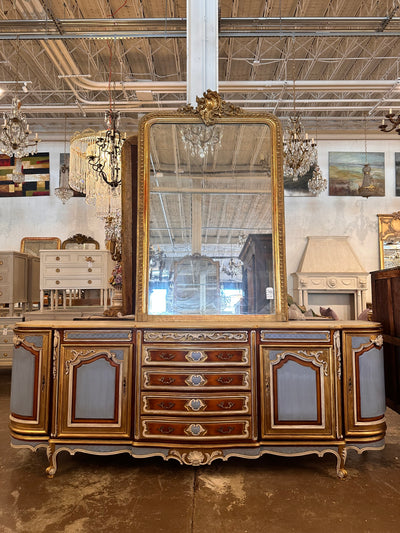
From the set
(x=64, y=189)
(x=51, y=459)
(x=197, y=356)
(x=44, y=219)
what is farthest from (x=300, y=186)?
(x=51, y=459)

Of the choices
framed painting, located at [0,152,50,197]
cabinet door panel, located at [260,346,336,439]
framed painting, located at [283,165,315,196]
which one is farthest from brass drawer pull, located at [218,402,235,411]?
framed painting, located at [0,152,50,197]

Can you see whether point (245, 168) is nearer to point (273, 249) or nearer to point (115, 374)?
point (273, 249)

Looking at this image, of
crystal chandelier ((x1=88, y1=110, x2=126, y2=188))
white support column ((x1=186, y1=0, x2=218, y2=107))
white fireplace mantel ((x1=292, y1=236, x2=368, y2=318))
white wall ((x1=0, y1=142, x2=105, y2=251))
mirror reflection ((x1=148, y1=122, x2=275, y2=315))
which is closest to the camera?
mirror reflection ((x1=148, y1=122, x2=275, y2=315))

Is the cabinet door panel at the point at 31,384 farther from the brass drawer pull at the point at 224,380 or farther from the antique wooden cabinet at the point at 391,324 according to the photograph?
the antique wooden cabinet at the point at 391,324

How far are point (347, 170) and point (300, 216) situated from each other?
6.03ft

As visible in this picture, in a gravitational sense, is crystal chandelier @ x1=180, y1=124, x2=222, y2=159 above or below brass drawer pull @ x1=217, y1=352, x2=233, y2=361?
above

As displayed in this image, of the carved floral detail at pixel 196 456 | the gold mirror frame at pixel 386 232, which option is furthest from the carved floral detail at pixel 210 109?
the gold mirror frame at pixel 386 232

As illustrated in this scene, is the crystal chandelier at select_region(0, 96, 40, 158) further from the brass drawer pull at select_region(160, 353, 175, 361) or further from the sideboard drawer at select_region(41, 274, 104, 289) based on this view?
the brass drawer pull at select_region(160, 353, 175, 361)

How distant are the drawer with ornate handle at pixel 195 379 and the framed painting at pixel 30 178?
8.91 m

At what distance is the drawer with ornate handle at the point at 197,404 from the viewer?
2705 millimetres

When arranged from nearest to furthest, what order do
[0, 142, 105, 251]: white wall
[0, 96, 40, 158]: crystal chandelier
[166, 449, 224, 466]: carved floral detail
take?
[166, 449, 224, 466]: carved floral detail → [0, 96, 40, 158]: crystal chandelier → [0, 142, 105, 251]: white wall

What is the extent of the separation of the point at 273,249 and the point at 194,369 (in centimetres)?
119

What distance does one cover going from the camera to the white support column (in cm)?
355

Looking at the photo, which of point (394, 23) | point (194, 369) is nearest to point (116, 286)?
point (194, 369)
